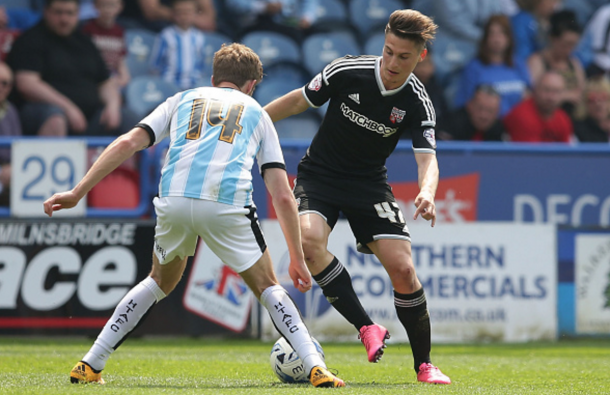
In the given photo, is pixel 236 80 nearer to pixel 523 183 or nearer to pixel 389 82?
pixel 389 82

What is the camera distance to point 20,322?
820cm

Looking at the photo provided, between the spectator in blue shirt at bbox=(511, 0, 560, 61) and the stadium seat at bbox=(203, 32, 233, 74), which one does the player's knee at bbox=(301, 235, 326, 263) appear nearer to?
the stadium seat at bbox=(203, 32, 233, 74)

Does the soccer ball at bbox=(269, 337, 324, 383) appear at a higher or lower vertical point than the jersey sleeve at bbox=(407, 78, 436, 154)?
lower

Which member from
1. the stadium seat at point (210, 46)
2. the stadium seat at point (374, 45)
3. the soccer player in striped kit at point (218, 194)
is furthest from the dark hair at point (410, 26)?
the stadium seat at point (374, 45)

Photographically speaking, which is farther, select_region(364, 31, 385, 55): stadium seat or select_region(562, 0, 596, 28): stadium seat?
select_region(562, 0, 596, 28): stadium seat

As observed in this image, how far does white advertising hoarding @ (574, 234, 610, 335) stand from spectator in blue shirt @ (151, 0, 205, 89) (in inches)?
192

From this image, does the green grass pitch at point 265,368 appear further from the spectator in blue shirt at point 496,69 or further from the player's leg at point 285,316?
the spectator in blue shirt at point 496,69

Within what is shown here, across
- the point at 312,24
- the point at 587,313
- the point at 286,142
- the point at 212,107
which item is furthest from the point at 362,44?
the point at 212,107

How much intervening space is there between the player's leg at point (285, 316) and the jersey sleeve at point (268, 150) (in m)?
0.44

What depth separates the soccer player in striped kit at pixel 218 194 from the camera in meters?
4.35

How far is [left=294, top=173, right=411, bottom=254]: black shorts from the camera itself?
5.30 metres

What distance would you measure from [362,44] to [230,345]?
5.74 metres

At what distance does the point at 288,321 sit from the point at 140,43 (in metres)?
7.41

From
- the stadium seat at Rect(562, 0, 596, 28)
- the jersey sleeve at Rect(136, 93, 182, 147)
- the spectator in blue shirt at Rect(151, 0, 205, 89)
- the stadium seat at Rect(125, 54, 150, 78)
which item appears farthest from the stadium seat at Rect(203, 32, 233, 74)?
the jersey sleeve at Rect(136, 93, 182, 147)
